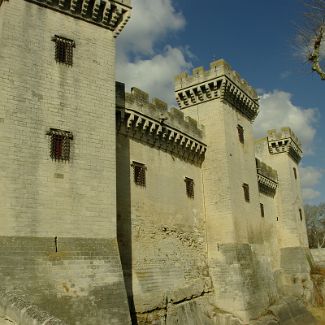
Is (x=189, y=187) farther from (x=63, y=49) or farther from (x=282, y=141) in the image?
(x=282, y=141)

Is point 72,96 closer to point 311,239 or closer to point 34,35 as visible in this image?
point 34,35

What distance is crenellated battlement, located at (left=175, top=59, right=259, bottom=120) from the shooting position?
19.1m

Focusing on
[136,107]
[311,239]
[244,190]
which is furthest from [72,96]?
[311,239]

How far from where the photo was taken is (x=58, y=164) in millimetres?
10867

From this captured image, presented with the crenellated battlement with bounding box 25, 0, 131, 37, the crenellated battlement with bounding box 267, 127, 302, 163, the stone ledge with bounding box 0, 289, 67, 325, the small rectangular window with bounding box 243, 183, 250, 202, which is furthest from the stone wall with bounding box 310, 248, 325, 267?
the stone ledge with bounding box 0, 289, 67, 325

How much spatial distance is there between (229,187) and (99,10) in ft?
30.7

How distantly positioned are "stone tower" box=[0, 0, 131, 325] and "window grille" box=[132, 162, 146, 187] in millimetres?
2716

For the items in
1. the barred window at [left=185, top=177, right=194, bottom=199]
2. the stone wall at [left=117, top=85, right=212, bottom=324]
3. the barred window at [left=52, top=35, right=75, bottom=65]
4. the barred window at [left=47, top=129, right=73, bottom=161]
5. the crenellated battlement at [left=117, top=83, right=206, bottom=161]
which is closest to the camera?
the barred window at [left=47, top=129, right=73, bottom=161]

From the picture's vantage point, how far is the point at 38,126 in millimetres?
10703

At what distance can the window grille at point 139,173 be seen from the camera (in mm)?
14750

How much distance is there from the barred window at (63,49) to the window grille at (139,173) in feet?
14.7

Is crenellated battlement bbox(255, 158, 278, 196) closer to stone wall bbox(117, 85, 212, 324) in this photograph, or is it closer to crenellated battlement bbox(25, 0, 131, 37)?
stone wall bbox(117, 85, 212, 324)

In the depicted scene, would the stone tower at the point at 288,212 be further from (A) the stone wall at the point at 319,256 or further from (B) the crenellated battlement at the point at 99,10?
(B) the crenellated battlement at the point at 99,10

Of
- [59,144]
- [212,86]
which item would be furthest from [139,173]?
[212,86]
